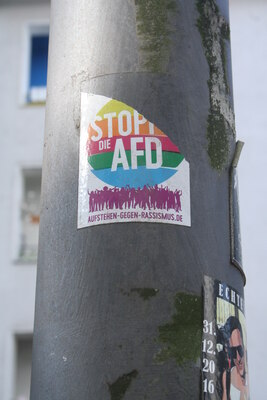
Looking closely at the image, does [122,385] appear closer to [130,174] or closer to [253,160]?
[130,174]

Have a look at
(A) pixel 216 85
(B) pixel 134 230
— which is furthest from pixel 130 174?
(A) pixel 216 85

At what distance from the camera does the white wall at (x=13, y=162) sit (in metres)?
12.9

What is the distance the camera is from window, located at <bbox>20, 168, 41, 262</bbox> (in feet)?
44.4

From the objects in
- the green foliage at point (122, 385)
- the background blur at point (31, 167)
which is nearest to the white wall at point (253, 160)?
the background blur at point (31, 167)

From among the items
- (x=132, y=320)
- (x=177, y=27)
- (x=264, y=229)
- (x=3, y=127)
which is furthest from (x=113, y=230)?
(x=3, y=127)

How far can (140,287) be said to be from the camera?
8.86ft

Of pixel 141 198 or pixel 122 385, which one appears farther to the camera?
pixel 141 198

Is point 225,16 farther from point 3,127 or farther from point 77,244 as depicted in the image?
point 3,127

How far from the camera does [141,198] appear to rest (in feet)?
9.21

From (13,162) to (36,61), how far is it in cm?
214

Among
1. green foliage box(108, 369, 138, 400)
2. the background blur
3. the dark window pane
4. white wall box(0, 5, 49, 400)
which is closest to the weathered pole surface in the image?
green foliage box(108, 369, 138, 400)

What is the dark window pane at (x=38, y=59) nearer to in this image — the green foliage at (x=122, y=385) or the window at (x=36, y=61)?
the window at (x=36, y=61)

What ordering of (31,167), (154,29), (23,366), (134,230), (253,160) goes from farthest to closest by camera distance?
(31,167), (253,160), (23,366), (154,29), (134,230)

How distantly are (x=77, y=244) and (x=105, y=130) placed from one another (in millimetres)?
423
